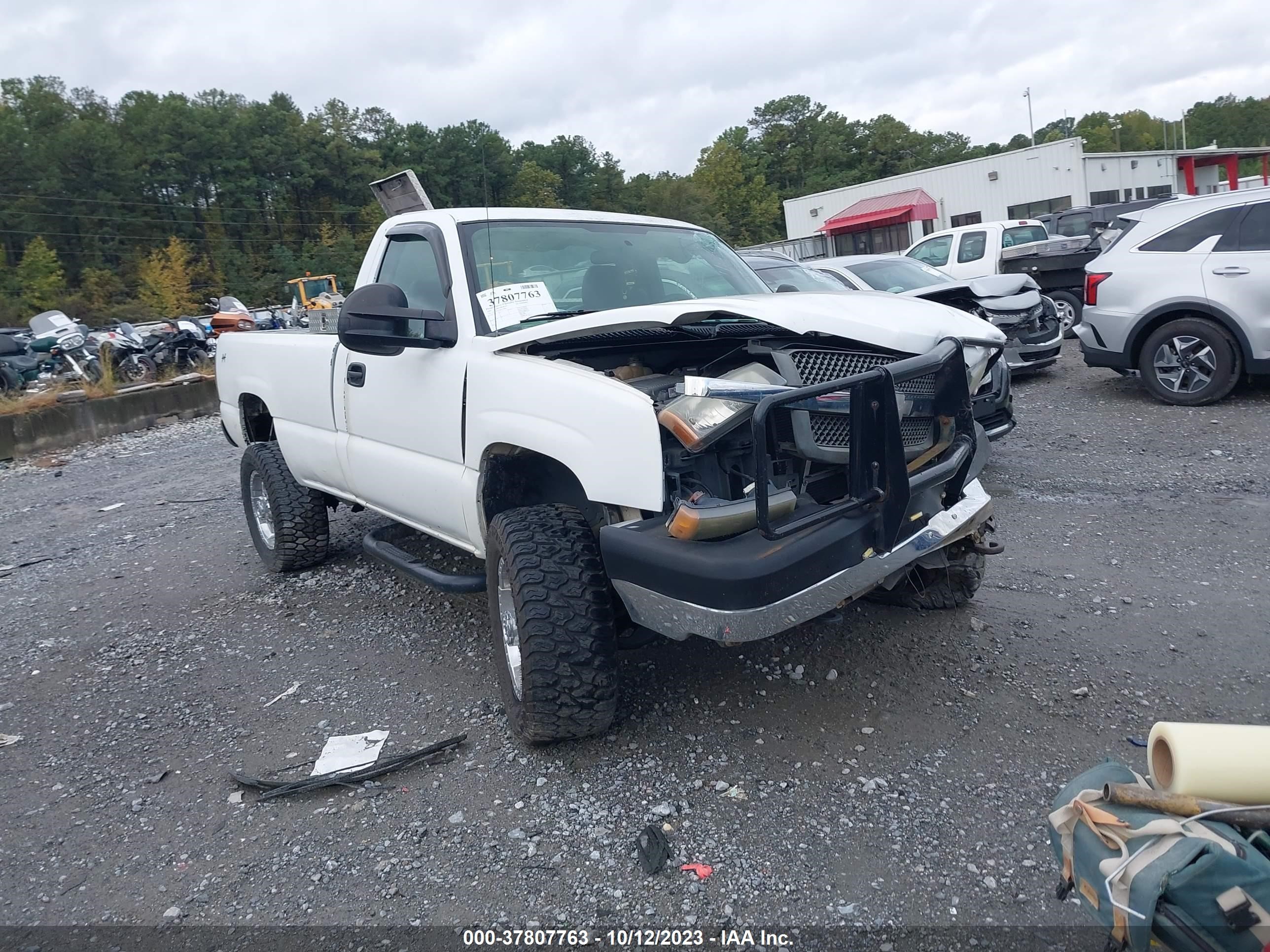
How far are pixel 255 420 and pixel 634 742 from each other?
12.8 feet

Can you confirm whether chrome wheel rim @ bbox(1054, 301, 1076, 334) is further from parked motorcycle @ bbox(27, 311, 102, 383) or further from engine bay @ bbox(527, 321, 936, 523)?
parked motorcycle @ bbox(27, 311, 102, 383)

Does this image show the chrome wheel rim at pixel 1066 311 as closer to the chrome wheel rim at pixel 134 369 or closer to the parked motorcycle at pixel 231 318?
the parked motorcycle at pixel 231 318

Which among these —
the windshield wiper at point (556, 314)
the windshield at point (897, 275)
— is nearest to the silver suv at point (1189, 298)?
the windshield at point (897, 275)

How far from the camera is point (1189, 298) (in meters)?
7.61

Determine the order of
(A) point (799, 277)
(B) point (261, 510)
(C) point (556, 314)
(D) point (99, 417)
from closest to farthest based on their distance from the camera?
(C) point (556, 314), (B) point (261, 510), (A) point (799, 277), (D) point (99, 417)

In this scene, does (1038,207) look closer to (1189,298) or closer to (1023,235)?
(1023,235)

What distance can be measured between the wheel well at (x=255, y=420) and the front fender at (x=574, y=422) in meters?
2.98

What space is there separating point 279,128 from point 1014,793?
72331mm

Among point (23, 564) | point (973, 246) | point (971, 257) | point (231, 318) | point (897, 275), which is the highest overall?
point (231, 318)

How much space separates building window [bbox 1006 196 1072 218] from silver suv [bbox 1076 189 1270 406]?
31582 mm

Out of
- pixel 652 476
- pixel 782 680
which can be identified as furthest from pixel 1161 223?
pixel 652 476

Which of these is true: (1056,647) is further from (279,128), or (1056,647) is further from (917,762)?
(279,128)

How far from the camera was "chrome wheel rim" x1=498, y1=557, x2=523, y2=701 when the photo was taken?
328 cm


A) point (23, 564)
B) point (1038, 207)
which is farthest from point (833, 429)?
point (1038, 207)
